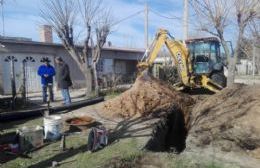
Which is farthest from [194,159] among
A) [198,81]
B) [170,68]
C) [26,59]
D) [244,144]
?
[170,68]

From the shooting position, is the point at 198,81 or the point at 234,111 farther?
the point at 198,81

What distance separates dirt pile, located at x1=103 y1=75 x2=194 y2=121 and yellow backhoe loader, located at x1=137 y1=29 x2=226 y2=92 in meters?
2.12

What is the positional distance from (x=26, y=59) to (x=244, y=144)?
1673 centimetres

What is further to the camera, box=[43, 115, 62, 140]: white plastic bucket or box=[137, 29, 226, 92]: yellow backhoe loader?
box=[137, 29, 226, 92]: yellow backhoe loader

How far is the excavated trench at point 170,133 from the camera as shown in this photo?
1053 cm

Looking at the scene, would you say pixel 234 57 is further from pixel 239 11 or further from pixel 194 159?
pixel 194 159

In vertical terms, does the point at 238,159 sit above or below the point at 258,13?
below

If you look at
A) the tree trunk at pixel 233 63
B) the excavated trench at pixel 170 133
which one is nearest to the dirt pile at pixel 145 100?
the excavated trench at pixel 170 133

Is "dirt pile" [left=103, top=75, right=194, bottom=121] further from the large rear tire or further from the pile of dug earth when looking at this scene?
the large rear tire

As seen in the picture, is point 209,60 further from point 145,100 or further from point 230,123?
point 230,123

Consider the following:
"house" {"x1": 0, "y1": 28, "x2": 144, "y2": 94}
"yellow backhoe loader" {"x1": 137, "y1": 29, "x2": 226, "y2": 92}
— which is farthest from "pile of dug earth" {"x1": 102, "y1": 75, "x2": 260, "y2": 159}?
"house" {"x1": 0, "y1": 28, "x2": 144, "y2": 94}

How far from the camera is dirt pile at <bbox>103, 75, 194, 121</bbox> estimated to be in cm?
1409

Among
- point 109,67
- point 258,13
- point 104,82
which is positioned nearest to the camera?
point 258,13

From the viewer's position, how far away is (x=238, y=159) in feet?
27.8
